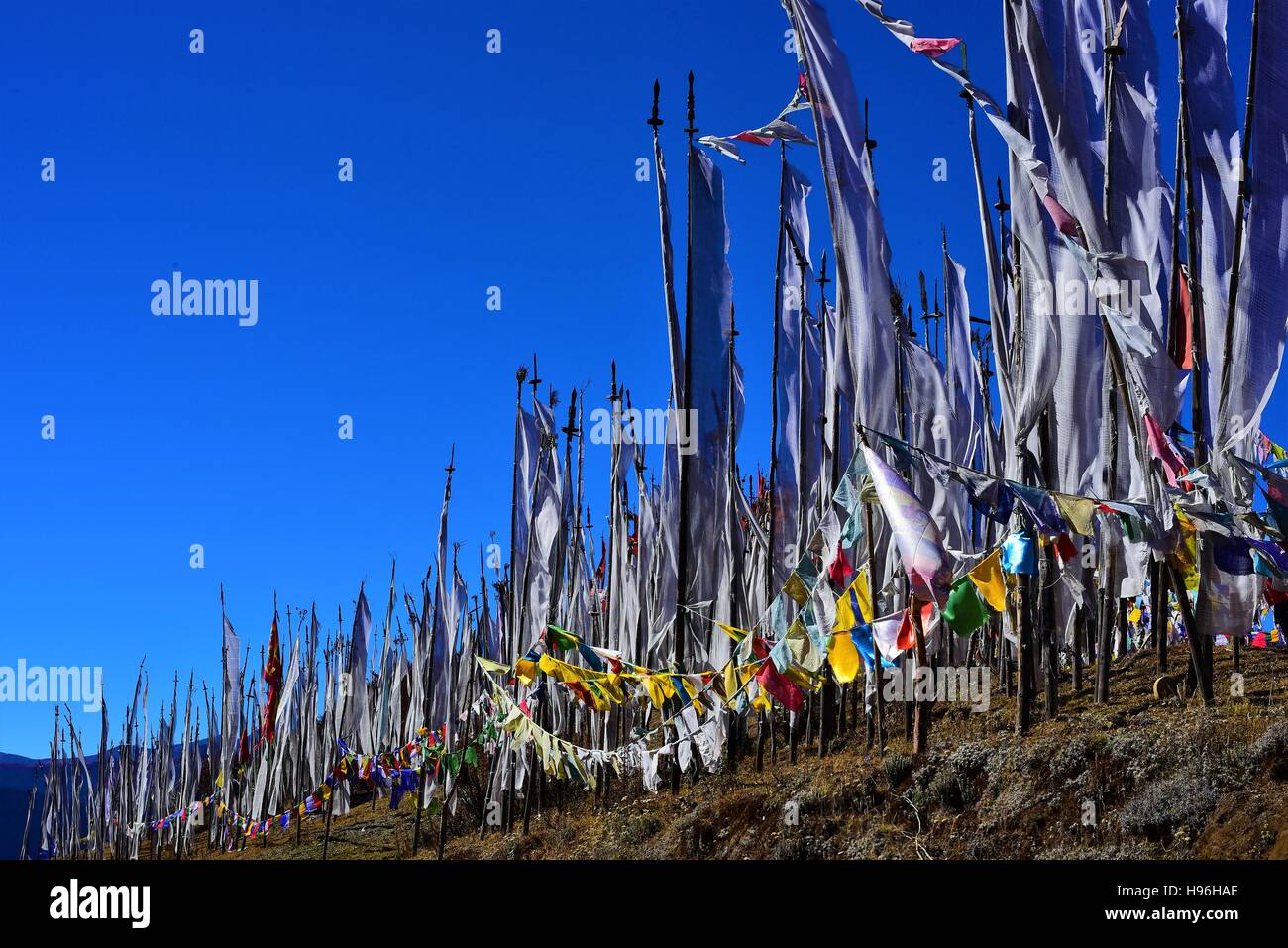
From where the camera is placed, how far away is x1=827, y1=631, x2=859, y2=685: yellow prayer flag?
10.4 m

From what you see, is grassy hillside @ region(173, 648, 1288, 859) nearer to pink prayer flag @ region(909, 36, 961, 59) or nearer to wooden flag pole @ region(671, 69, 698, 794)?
wooden flag pole @ region(671, 69, 698, 794)

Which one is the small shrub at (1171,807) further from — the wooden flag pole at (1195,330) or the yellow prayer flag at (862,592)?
the yellow prayer flag at (862,592)

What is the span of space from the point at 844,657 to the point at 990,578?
1685 mm

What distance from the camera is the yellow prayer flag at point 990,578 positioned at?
9.16 metres

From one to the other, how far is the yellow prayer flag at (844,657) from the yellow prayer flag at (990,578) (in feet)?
4.73

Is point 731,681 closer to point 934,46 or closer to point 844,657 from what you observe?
point 844,657

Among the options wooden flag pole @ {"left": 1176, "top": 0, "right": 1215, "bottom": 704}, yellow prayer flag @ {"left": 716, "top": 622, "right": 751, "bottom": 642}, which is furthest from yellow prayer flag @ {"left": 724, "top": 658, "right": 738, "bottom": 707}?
wooden flag pole @ {"left": 1176, "top": 0, "right": 1215, "bottom": 704}

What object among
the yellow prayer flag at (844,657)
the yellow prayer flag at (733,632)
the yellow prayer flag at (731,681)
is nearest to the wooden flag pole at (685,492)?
the yellow prayer flag at (733,632)

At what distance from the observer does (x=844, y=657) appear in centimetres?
1043

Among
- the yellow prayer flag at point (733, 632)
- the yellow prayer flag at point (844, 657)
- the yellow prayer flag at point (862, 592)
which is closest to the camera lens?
the yellow prayer flag at point (862, 592)

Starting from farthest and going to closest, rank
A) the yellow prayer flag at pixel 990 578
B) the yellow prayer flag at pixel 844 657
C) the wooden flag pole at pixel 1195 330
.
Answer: the wooden flag pole at pixel 1195 330
the yellow prayer flag at pixel 844 657
the yellow prayer flag at pixel 990 578

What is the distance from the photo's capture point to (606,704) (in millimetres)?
16703
